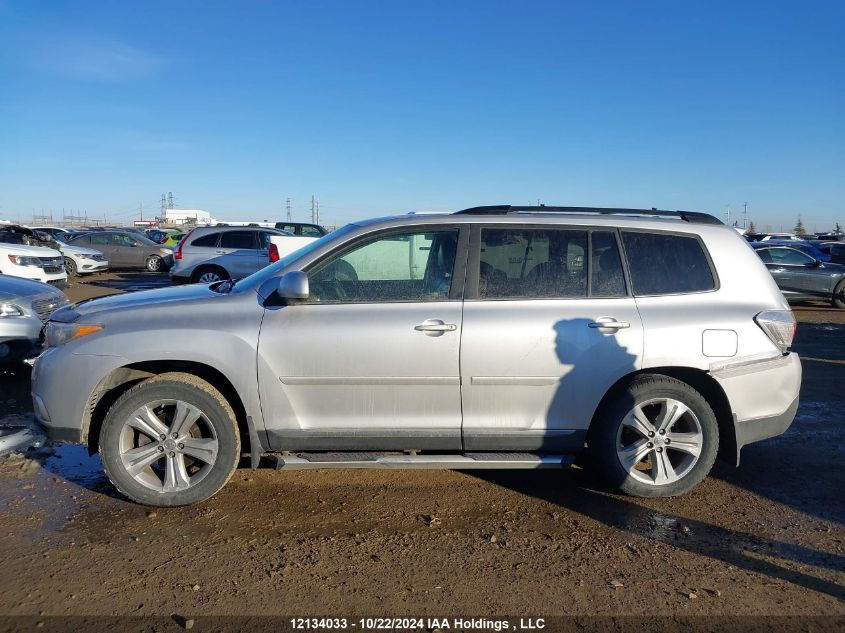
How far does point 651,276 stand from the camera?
413cm

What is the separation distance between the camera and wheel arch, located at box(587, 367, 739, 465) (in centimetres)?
400

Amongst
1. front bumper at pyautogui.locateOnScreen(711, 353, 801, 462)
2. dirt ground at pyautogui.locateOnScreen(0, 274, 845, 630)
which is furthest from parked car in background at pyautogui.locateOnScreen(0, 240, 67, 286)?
front bumper at pyautogui.locateOnScreen(711, 353, 801, 462)

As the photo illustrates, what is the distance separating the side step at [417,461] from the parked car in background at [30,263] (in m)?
9.43

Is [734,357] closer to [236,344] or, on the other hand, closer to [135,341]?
[236,344]

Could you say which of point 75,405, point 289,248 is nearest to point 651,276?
point 75,405

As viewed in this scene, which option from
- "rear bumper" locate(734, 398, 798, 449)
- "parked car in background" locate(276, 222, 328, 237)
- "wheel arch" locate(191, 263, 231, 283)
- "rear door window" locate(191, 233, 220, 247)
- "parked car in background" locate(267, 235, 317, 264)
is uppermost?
"parked car in background" locate(276, 222, 328, 237)

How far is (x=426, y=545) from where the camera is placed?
3529 mm

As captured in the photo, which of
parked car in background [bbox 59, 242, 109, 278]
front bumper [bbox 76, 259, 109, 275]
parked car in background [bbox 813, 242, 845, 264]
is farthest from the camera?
front bumper [bbox 76, 259, 109, 275]

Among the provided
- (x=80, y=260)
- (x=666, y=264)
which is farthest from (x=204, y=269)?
(x=666, y=264)

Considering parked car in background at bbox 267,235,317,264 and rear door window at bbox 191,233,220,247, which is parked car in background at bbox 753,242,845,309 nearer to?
parked car in background at bbox 267,235,317,264

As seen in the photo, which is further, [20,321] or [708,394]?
[20,321]

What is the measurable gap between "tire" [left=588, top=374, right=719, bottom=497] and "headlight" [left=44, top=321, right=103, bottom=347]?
10.3 ft

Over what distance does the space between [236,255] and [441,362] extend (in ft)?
41.5

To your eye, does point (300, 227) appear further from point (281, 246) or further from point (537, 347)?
point (537, 347)
